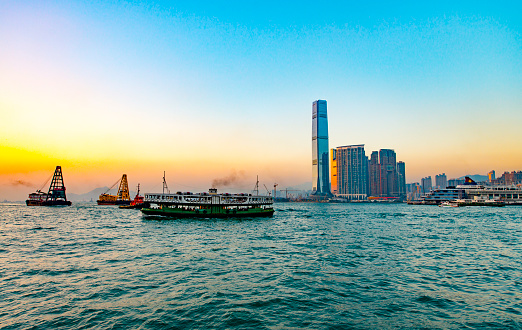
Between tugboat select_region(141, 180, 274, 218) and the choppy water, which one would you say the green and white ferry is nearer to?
tugboat select_region(141, 180, 274, 218)

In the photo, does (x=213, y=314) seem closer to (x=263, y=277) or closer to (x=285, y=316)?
(x=285, y=316)

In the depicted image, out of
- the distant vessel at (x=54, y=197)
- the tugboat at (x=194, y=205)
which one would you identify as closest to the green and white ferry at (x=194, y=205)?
the tugboat at (x=194, y=205)

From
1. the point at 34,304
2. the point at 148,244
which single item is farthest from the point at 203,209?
the point at 34,304

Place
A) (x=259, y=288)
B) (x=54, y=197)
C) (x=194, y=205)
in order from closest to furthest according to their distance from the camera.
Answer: (x=259, y=288), (x=194, y=205), (x=54, y=197)

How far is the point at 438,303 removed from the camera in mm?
16484

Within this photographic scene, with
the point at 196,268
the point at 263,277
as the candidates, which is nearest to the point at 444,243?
the point at 263,277

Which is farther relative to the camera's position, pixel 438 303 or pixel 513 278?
pixel 513 278

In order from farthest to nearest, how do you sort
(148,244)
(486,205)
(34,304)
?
(486,205) < (148,244) < (34,304)

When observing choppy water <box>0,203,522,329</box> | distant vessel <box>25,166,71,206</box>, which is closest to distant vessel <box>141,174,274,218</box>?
choppy water <box>0,203,522,329</box>

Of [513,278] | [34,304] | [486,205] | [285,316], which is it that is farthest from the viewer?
[486,205]

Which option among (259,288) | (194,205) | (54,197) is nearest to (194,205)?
(194,205)

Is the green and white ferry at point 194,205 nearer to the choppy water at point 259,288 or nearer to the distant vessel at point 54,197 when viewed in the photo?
the choppy water at point 259,288

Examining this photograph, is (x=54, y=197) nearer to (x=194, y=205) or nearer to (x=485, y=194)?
(x=194, y=205)

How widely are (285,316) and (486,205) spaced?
209 meters
